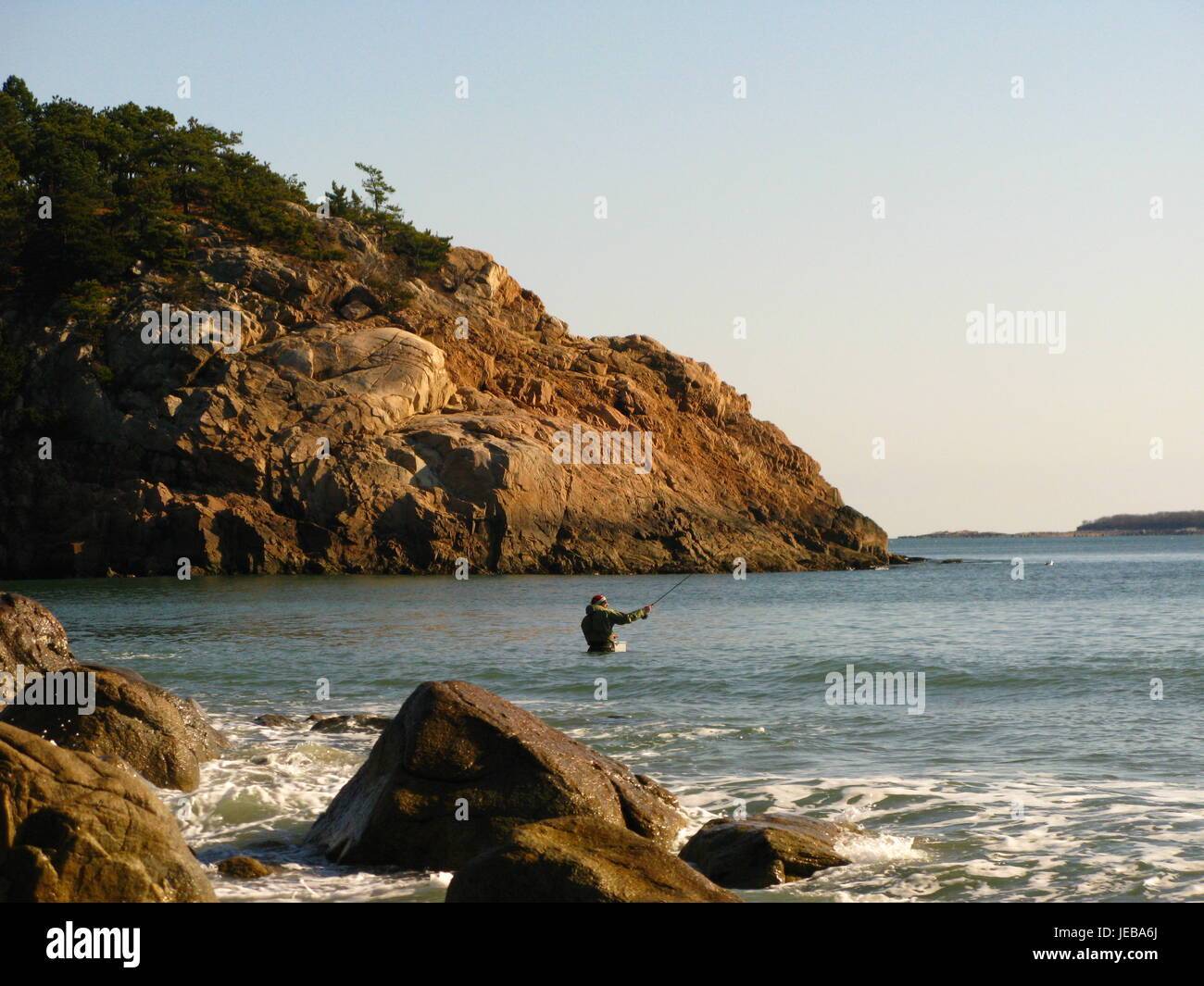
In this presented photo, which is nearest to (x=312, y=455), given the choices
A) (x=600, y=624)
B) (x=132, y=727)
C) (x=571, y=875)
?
(x=600, y=624)

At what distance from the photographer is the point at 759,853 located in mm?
9328

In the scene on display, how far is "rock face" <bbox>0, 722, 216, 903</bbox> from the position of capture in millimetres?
6793

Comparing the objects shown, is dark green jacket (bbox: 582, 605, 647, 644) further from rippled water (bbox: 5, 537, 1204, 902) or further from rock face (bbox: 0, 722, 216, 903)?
rock face (bbox: 0, 722, 216, 903)

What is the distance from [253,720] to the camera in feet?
56.3

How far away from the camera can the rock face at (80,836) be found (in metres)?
6.79

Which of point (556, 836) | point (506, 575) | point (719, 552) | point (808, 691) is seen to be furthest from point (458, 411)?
point (556, 836)

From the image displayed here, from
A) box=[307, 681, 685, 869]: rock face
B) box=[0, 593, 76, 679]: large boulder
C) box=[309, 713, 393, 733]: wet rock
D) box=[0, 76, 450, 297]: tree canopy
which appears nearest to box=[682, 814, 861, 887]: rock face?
box=[307, 681, 685, 869]: rock face

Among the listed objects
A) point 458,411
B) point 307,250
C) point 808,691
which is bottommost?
point 808,691

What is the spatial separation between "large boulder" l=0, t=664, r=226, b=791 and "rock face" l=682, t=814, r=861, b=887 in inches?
220

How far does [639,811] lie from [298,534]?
47204 millimetres

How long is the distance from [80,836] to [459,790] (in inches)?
132

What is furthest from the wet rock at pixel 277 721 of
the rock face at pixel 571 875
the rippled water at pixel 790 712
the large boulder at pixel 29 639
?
the rock face at pixel 571 875

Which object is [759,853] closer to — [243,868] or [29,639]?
[243,868]
